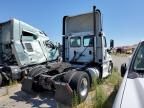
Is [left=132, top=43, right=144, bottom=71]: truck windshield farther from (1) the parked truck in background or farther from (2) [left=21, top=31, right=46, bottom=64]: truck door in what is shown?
(2) [left=21, top=31, right=46, bottom=64]: truck door

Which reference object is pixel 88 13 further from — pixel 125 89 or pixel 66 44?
pixel 125 89

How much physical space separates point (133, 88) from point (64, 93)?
363 centimetres

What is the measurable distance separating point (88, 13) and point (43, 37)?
3.76 m

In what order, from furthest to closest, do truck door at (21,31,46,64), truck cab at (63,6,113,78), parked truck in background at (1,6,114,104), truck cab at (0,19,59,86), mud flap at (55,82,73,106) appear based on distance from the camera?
truck door at (21,31,46,64) → truck cab at (0,19,59,86) → truck cab at (63,6,113,78) → parked truck in background at (1,6,114,104) → mud flap at (55,82,73,106)

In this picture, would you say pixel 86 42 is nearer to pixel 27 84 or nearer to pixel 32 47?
pixel 32 47

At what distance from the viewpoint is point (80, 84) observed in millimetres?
6918

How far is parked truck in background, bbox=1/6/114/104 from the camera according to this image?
7.84m

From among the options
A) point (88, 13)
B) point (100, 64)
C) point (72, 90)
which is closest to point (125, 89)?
point (72, 90)

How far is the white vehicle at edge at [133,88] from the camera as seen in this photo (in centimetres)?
229

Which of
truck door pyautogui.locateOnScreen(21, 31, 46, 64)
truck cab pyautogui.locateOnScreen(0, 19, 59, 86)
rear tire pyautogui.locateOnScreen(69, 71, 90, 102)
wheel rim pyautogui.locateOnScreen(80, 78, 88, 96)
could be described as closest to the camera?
rear tire pyautogui.locateOnScreen(69, 71, 90, 102)

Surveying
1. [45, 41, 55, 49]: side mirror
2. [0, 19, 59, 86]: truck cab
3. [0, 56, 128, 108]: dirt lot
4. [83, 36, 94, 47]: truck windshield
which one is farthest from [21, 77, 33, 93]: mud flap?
[45, 41, 55, 49]: side mirror

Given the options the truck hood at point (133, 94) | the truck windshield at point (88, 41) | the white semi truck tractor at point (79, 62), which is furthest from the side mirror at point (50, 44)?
the truck hood at point (133, 94)

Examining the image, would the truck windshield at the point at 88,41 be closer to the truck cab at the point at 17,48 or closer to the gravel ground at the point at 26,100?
the gravel ground at the point at 26,100

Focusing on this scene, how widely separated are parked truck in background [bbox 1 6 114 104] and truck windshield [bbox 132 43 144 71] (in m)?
3.13
